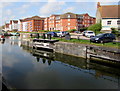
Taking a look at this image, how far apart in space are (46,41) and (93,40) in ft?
34.2

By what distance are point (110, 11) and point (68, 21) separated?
35870 millimetres

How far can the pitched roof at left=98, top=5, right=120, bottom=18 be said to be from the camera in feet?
148

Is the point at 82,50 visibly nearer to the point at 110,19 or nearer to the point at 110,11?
the point at 110,19

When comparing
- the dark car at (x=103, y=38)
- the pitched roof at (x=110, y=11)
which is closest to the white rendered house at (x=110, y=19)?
the pitched roof at (x=110, y=11)

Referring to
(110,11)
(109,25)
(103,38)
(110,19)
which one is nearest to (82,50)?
(103,38)

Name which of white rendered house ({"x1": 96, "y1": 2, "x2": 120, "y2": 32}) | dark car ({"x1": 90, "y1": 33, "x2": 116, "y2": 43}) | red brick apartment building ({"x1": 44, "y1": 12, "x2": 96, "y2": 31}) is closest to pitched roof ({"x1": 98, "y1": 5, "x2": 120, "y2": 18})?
white rendered house ({"x1": 96, "y1": 2, "x2": 120, "y2": 32})

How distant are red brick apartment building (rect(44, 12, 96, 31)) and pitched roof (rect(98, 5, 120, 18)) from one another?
3294cm

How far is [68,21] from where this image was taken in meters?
→ 80.9

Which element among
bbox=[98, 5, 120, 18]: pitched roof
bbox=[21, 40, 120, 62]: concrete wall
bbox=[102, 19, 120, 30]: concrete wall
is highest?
bbox=[98, 5, 120, 18]: pitched roof

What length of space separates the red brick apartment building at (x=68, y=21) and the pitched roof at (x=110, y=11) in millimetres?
32944

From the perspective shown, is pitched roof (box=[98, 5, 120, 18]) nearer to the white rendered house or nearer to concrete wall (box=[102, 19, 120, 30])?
the white rendered house

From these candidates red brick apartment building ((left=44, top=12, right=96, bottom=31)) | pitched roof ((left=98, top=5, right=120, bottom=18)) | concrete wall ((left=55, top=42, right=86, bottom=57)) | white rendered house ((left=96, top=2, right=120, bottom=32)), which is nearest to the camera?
concrete wall ((left=55, top=42, right=86, bottom=57))

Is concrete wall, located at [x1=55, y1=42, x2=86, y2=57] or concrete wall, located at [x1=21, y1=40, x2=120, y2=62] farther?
concrete wall, located at [x1=55, y1=42, x2=86, y2=57]

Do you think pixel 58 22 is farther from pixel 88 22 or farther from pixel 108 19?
pixel 108 19
